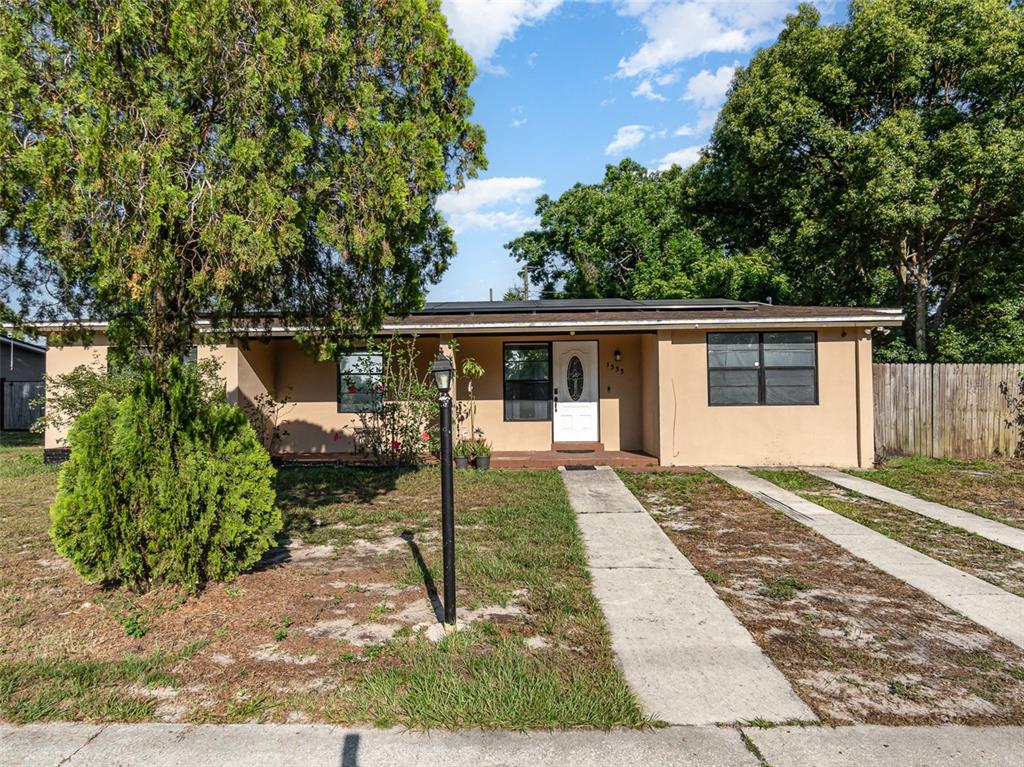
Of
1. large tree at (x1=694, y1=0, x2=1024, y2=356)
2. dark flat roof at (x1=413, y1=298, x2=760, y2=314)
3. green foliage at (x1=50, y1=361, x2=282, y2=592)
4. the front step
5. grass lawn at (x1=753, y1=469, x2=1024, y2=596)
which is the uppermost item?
large tree at (x1=694, y1=0, x2=1024, y2=356)

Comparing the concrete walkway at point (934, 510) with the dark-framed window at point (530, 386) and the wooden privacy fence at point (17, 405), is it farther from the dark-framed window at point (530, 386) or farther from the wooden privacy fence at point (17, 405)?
the wooden privacy fence at point (17, 405)

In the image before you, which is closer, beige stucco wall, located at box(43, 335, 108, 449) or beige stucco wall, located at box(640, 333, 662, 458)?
beige stucco wall, located at box(640, 333, 662, 458)

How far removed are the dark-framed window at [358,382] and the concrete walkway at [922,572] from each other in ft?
23.4

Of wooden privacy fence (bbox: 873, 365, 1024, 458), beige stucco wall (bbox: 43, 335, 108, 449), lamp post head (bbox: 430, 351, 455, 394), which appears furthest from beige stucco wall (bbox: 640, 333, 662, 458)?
beige stucco wall (bbox: 43, 335, 108, 449)

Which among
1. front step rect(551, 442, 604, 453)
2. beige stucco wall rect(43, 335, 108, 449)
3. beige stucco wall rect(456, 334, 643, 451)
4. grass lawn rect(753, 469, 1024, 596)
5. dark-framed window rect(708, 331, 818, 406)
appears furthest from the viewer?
beige stucco wall rect(456, 334, 643, 451)

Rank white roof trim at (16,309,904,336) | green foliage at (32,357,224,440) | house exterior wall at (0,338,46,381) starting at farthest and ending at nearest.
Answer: house exterior wall at (0,338,46,381) → white roof trim at (16,309,904,336) → green foliage at (32,357,224,440)

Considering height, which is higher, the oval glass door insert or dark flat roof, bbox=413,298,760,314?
dark flat roof, bbox=413,298,760,314

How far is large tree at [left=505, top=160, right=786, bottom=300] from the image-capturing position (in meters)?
20.1

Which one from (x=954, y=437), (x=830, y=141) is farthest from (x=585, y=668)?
(x=830, y=141)

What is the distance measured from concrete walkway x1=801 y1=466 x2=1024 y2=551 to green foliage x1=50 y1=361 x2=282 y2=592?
677 cm

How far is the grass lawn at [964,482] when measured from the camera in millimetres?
7086

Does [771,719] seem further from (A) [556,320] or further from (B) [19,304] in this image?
(A) [556,320]

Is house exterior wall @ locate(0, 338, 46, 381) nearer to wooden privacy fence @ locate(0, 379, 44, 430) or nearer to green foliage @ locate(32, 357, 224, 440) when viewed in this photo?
wooden privacy fence @ locate(0, 379, 44, 430)

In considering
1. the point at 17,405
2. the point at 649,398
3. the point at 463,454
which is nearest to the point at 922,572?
the point at 649,398
